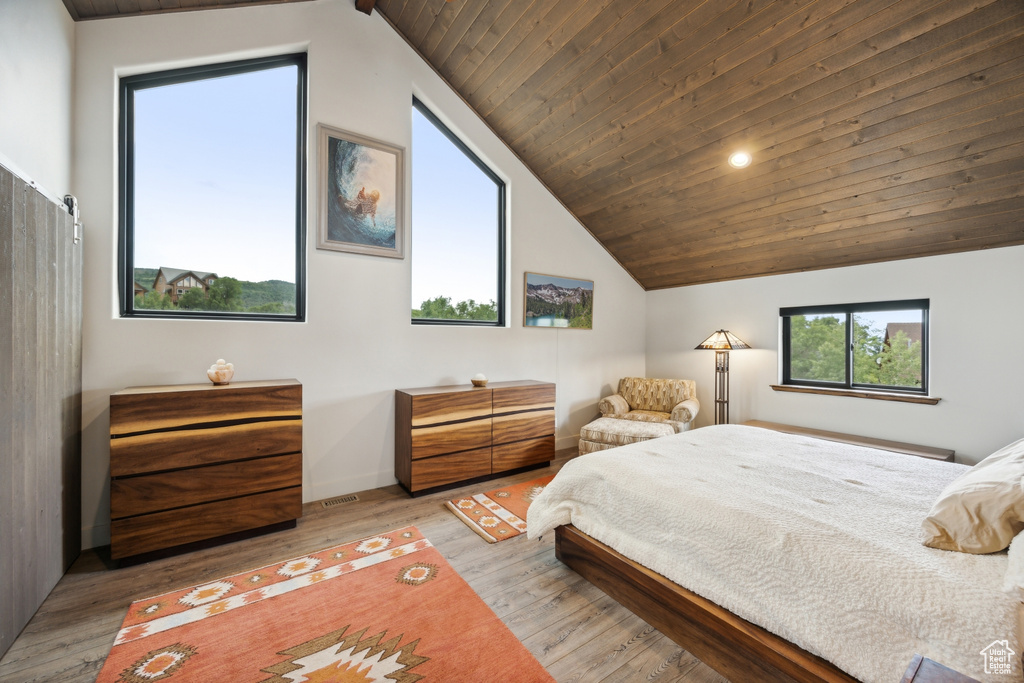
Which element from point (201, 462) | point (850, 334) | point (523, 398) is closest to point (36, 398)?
point (201, 462)

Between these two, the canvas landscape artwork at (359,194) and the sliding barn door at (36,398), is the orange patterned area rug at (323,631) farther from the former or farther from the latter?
the canvas landscape artwork at (359,194)

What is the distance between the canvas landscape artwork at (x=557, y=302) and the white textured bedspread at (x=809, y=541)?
218 centimetres

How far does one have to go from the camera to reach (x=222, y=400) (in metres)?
2.45

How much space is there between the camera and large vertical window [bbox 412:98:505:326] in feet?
12.5

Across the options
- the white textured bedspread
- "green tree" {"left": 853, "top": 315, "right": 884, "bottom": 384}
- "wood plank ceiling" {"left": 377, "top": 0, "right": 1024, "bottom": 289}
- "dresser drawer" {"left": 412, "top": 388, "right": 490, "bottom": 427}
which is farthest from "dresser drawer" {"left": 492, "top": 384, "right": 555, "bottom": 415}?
"green tree" {"left": 853, "top": 315, "right": 884, "bottom": 384}

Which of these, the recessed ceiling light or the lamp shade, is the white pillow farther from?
the lamp shade

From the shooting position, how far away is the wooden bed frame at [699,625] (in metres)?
1.29

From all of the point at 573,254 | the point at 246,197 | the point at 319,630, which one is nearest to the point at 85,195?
the point at 246,197

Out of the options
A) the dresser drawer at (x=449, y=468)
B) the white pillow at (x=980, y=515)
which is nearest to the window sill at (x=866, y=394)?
the white pillow at (x=980, y=515)

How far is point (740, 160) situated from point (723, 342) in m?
1.87

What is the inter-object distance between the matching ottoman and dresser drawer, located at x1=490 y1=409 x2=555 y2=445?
1.16ft

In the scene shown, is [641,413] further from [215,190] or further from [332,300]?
[215,190]

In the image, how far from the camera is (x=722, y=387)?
176 inches

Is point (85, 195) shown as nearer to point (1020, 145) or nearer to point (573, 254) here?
point (573, 254)
